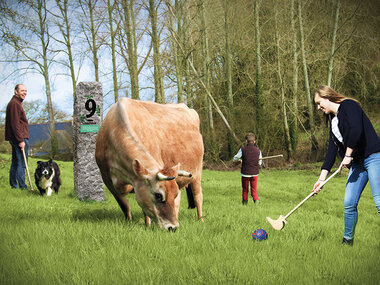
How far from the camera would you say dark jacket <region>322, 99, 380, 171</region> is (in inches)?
172

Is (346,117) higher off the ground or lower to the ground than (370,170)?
higher

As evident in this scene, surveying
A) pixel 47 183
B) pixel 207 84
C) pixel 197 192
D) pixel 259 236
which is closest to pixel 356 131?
pixel 259 236

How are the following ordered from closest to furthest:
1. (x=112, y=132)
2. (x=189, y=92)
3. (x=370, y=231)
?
1. (x=112, y=132)
2. (x=370, y=231)
3. (x=189, y=92)

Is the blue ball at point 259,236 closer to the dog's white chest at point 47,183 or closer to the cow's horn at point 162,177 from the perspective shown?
the cow's horn at point 162,177

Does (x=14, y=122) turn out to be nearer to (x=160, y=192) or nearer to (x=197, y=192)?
(x=197, y=192)

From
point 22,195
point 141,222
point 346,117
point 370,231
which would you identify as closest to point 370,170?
point 346,117

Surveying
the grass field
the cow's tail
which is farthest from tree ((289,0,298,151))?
the grass field

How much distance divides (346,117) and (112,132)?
143 inches

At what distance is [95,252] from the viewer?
4.07 metres

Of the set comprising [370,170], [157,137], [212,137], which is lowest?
[212,137]

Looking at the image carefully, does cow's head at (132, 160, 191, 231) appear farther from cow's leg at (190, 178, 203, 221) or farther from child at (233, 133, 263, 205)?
child at (233, 133, 263, 205)

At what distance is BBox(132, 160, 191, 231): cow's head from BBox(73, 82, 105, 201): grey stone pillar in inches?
165

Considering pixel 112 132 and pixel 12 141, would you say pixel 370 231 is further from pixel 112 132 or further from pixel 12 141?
pixel 12 141

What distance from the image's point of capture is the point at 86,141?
8758 millimetres
